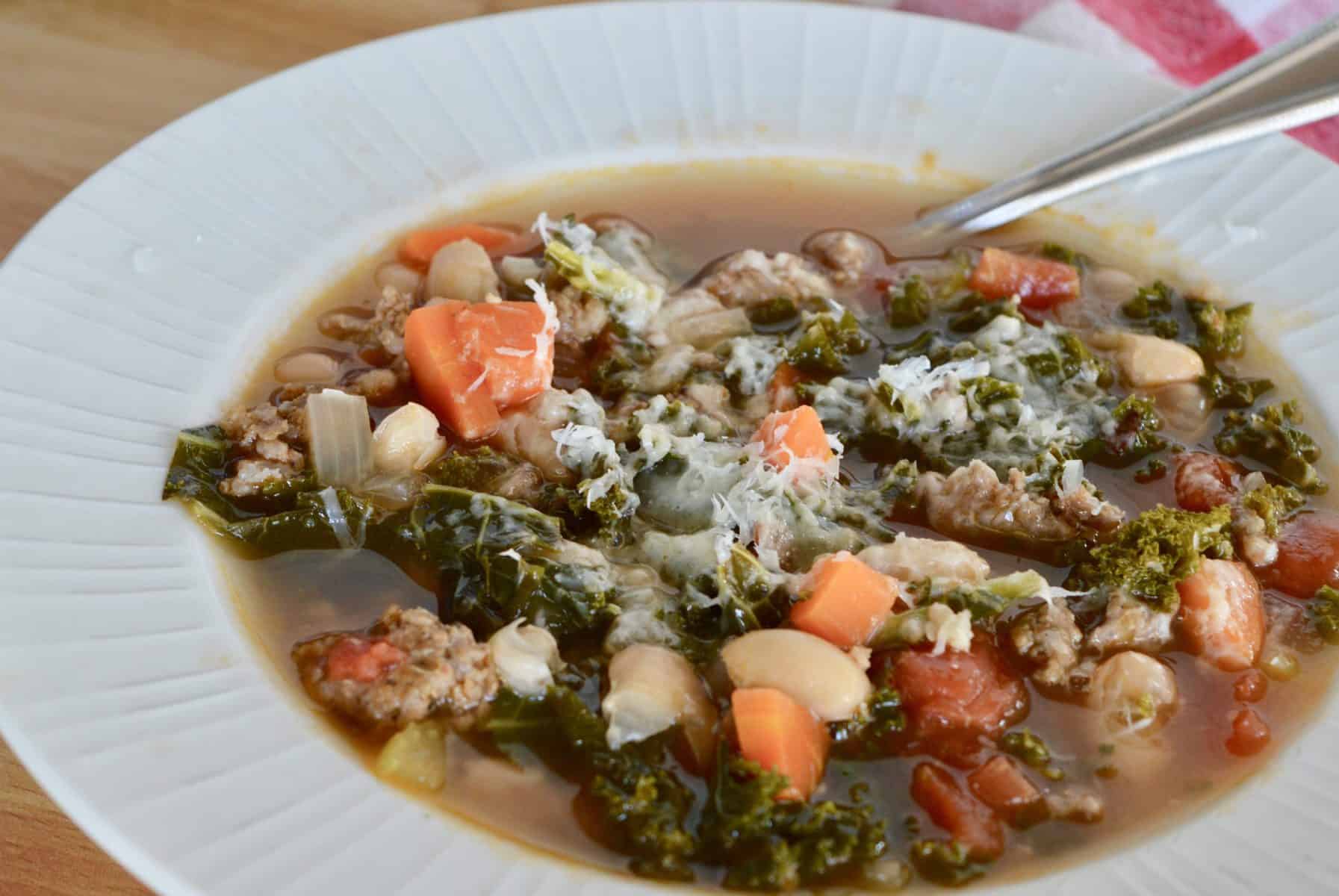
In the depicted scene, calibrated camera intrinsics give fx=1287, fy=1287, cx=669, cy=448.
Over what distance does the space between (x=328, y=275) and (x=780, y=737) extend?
2.29 metres

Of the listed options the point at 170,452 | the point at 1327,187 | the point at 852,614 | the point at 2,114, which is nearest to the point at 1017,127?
the point at 1327,187

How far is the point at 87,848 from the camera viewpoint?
9.17ft

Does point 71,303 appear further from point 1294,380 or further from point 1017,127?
point 1294,380

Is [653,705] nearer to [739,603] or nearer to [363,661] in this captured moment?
[739,603]

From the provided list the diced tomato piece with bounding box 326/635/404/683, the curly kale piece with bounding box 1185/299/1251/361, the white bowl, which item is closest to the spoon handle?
the white bowl

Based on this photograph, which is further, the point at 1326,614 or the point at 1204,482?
the point at 1204,482

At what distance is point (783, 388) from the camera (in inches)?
A: 157

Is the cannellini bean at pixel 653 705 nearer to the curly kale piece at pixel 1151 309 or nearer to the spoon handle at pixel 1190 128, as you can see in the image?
the curly kale piece at pixel 1151 309

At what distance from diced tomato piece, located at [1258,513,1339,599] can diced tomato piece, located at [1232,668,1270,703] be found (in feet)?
1.11

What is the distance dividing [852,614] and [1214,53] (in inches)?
153

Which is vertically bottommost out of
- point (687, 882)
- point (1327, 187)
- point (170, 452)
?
point (687, 882)

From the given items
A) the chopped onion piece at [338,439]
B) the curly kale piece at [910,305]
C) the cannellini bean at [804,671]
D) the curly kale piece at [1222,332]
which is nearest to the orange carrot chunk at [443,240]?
the chopped onion piece at [338,439]

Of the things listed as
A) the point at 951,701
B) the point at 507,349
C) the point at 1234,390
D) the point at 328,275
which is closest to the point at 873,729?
the point at 951,701

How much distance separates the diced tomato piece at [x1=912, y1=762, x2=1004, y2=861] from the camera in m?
2.83
